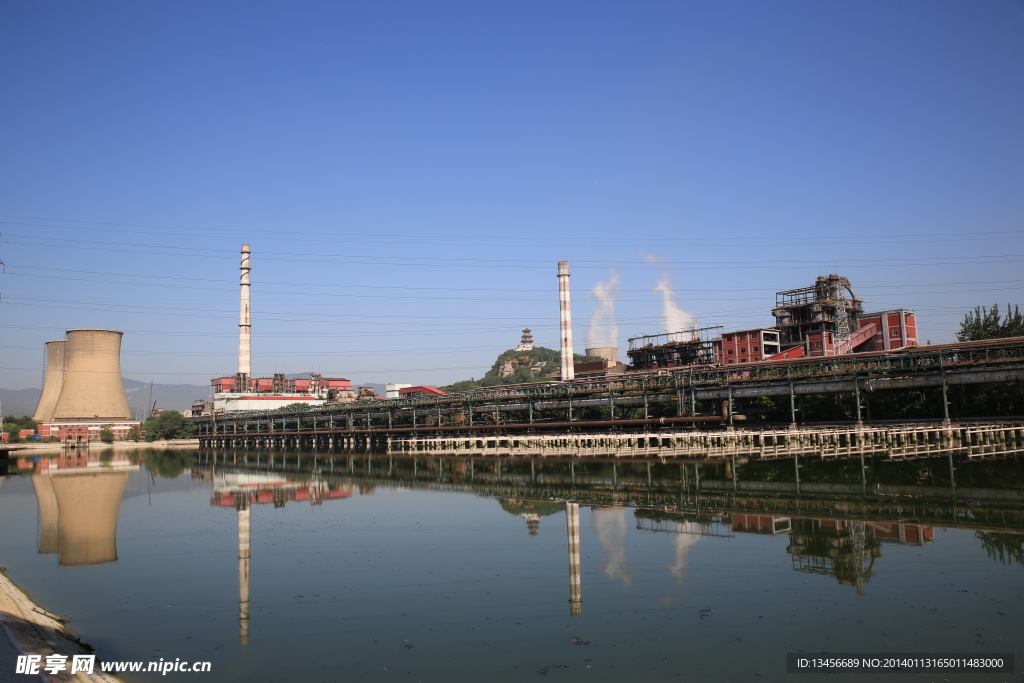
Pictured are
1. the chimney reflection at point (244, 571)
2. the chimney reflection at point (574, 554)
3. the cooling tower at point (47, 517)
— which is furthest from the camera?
the cooling tower at point (47, 517)

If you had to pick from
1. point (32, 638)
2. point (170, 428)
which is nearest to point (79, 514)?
point (32, 638)

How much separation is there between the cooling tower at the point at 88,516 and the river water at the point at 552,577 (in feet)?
0.66

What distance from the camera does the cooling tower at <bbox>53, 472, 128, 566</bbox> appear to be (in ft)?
62.5

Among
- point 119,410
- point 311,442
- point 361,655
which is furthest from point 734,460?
point 119,410

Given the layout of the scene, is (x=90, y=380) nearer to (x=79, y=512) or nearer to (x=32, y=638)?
(x=79, y=512)

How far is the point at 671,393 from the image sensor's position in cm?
5162

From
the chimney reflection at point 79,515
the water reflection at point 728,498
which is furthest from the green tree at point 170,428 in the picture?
the water reflection at point 728,498

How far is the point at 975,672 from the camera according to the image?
8992mm

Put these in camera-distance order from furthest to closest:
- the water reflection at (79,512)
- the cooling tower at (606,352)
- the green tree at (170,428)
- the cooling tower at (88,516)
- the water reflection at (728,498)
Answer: the cooling tower at (606,352) < the green tree at (170,428) < the water reflection at (79,512) < the cooling tower at (88,516) < the water reflection at (728,498)

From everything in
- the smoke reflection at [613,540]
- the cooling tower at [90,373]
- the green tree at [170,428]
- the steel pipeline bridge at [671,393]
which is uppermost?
the cooling tower at [90,373]

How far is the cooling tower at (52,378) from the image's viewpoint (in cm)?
9569

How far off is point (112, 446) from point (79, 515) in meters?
77.8

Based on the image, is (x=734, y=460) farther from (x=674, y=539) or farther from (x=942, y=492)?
(x=674, y=539)

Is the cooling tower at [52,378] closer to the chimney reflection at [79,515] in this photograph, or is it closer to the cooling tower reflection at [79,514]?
the cooling tower reflection at [79,514]
